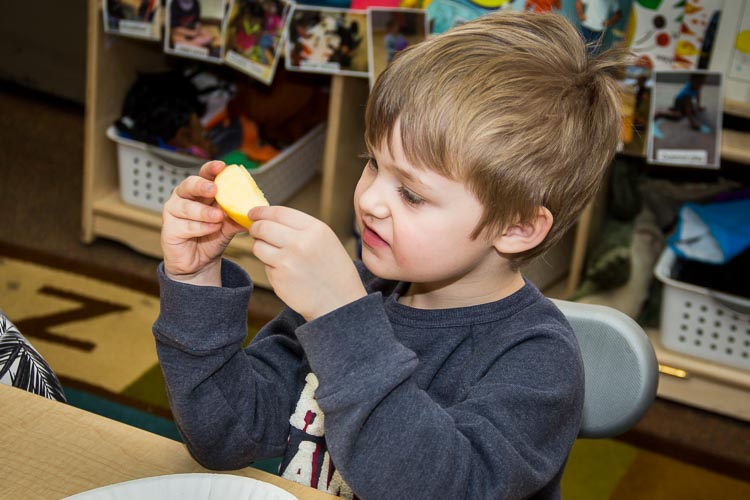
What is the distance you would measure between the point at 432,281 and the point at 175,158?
60.0 inches

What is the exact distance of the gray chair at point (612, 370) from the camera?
3.39 feet

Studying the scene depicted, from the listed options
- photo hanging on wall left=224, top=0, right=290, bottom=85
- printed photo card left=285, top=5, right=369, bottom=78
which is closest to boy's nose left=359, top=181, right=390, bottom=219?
printed photo card left=285, top=5, right=369, bottom=78

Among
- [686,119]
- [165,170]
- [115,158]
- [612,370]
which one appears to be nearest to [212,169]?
[612,370]

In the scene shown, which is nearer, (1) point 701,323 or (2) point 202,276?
(2) point 202,276

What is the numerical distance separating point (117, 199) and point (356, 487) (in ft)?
6.40

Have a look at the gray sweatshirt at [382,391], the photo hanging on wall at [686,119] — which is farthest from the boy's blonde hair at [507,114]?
the photo hanging on wall at [686,119]

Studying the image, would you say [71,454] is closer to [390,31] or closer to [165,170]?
[390,31]

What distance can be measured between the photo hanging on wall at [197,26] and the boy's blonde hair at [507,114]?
4.52 feet

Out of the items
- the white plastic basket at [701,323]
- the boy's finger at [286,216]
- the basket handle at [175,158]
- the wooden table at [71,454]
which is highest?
the boy's finger at [286,216]

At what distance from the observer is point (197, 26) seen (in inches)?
88.8

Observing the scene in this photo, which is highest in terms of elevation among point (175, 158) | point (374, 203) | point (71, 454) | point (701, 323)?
point (374, 203)

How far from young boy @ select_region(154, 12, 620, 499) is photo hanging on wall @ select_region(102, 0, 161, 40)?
1.46m

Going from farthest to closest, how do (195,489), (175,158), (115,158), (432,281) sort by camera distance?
(115,158)
(175,158)
(432,281)
(195,489)

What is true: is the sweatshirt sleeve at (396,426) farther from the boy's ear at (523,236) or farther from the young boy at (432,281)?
the boy's ear at (523,236)
